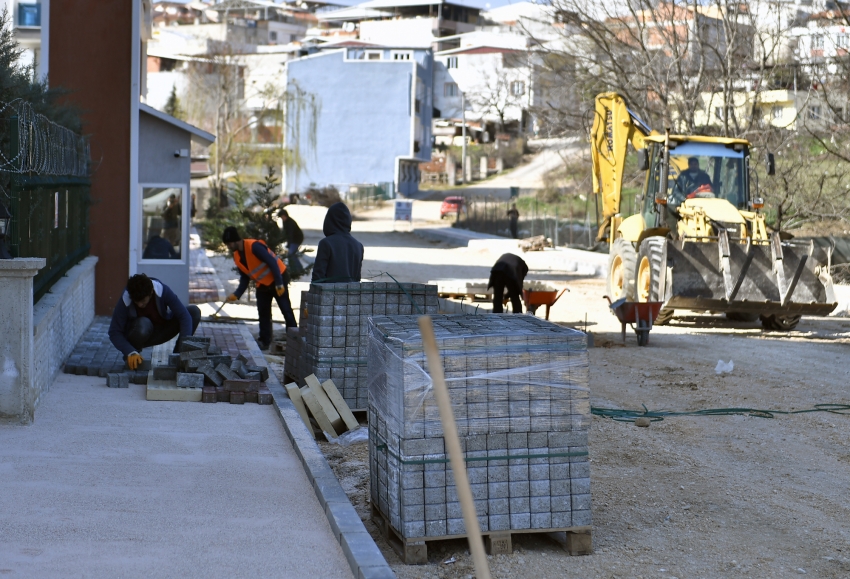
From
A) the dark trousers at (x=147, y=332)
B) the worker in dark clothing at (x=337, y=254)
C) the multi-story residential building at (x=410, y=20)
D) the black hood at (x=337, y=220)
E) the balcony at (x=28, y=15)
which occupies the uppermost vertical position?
the multi-story residential building at (x=410, y=20)

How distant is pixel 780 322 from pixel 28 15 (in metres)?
15.2

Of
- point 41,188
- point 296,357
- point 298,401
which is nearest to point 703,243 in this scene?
point 296,357

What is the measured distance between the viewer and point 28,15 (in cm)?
2117

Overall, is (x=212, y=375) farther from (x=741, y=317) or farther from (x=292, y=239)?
(x=741, y=317)

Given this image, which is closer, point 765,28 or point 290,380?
point 290,380

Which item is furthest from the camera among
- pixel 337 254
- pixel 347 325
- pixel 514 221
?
pixel 514 221

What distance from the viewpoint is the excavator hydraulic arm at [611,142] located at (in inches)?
789

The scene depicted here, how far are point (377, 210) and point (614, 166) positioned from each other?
45.3 metres

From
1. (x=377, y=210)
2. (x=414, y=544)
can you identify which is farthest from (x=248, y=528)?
(x=377, y=210)

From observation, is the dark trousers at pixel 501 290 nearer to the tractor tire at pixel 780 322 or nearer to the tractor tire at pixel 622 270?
the tractor tire at pixel 622 270

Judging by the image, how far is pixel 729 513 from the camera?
270 inches

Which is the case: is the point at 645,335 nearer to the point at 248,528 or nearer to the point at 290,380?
the point at 290,380

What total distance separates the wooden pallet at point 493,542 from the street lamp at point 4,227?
3.84 m

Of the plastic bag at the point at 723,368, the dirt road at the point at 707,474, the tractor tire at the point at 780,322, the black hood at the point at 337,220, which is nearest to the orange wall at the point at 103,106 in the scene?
the black hood at the point at 337,220
